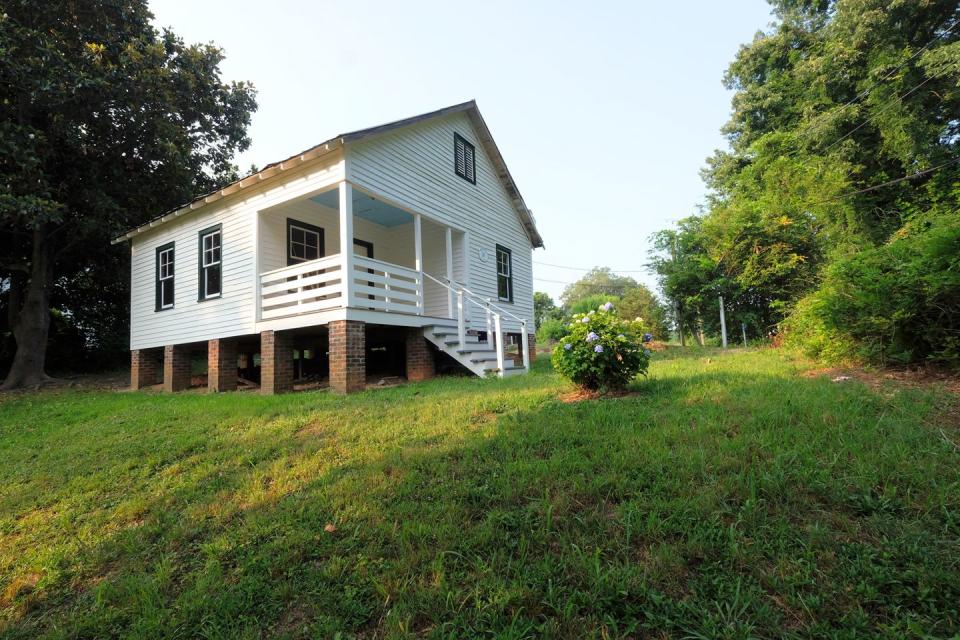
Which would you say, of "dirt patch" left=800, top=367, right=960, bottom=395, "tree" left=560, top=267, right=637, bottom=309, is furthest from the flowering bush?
"tree" left=560, top=267, right=637, bottom=309

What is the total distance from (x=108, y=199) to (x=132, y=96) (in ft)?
9.41

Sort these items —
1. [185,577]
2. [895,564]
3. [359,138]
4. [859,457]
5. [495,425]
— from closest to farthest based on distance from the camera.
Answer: [895,564], [185,577], [859,457], [495,425], [359,138]

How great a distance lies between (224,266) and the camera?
32.6 ft

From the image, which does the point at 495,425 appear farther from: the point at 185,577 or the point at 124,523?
the point at 124,523

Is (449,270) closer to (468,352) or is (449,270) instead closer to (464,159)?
(468,352)

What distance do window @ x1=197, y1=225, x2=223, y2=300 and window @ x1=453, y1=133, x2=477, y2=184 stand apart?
20.1ft

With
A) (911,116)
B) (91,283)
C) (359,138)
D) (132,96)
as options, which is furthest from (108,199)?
(911,116)

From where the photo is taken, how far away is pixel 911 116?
12031mm

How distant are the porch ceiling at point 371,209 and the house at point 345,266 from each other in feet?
0.22

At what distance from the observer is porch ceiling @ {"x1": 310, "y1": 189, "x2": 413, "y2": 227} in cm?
975

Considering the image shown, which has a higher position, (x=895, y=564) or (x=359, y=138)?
(x=359, y=138)

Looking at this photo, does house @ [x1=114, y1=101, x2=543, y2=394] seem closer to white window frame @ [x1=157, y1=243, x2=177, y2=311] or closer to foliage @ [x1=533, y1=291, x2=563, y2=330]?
white window frame @ [x1=157, y1=243, x2=177, y2=311]

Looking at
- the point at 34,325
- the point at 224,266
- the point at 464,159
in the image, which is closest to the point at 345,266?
the point at 224,266

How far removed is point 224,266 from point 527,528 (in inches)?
392
